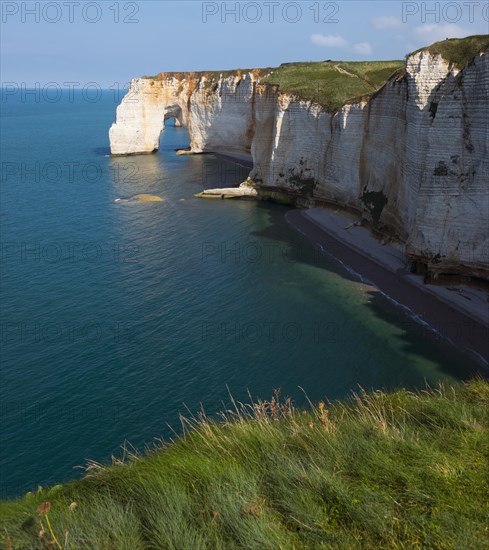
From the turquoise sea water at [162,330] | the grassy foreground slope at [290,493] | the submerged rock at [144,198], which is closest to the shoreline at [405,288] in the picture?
the turquoise sea water at [162,330]

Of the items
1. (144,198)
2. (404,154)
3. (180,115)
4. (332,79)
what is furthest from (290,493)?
(180,115)

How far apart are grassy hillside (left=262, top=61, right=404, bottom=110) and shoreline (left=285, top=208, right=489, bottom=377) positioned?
12.6 meters

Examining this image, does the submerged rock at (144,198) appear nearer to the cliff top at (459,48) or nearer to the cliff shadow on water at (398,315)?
the cliff shadow on water at (398,315)

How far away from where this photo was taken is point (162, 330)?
2959cm

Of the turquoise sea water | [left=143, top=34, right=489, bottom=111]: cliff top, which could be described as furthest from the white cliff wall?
the turquoise sea water

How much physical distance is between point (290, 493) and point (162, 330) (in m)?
21.6

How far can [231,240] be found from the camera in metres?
46.3

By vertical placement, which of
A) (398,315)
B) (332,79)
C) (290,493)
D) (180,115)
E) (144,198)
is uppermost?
(332,79)

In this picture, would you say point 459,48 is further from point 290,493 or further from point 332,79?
point 290,493

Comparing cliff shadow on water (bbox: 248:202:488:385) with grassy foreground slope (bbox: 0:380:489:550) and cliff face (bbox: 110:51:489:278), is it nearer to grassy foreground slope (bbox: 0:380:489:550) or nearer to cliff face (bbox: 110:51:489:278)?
cliff face (bbox: 110:51:489:278)

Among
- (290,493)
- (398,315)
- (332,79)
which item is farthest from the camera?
(332,79)

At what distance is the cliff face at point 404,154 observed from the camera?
30.9 metres

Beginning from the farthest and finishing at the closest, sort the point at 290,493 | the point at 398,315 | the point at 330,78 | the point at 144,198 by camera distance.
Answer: the point at 144,198 → the point at 330,78 → the point at 398,315 → the point at 290,493

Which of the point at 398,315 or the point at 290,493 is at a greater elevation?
the point at 290,493
